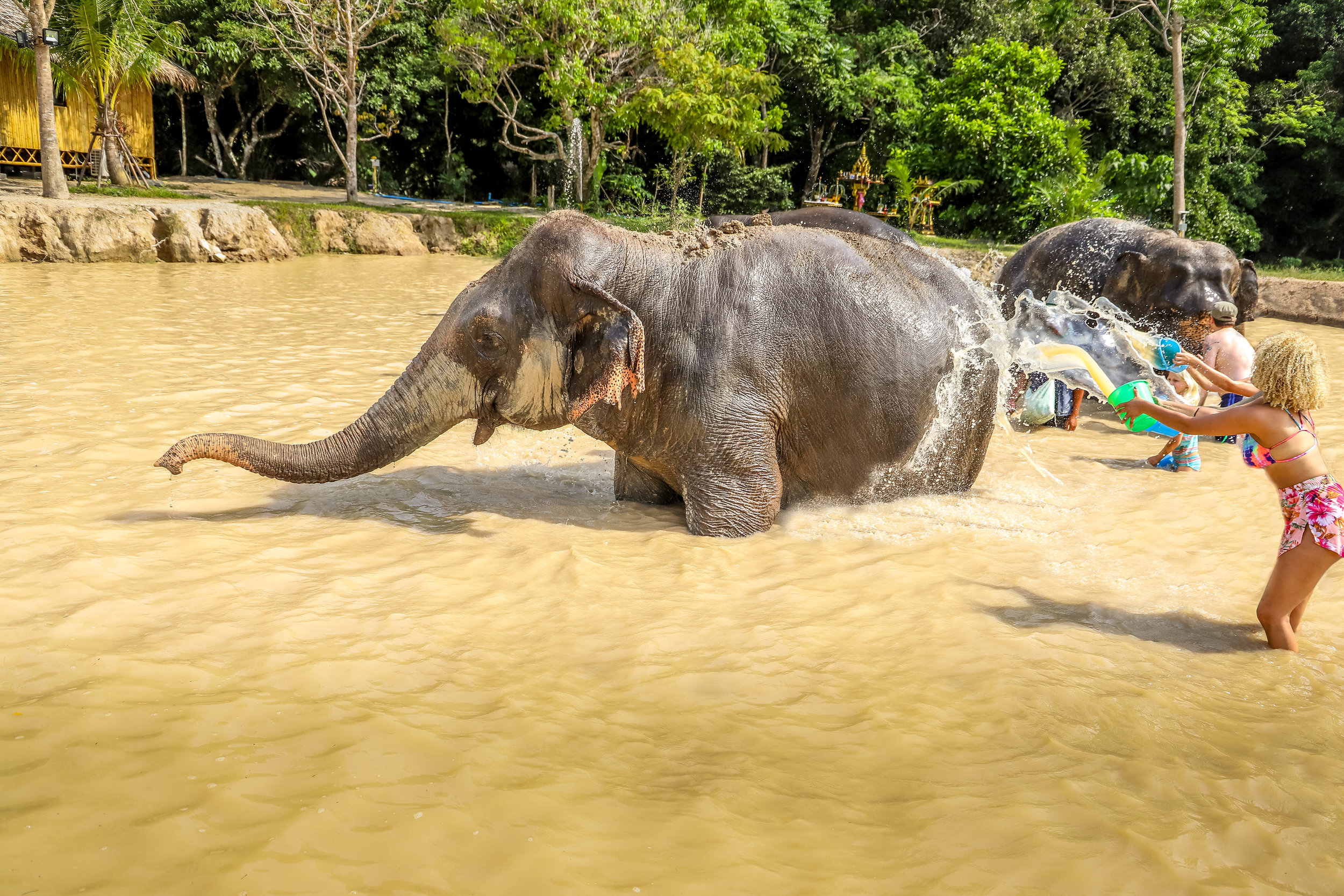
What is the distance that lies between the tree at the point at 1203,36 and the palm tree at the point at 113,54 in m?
19.0

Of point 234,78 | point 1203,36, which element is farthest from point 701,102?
point 234,78

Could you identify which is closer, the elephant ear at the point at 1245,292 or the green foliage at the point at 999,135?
the elephant ear at the point at 1245,292

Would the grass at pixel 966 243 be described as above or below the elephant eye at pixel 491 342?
above

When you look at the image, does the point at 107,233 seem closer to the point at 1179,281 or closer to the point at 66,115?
the point at 66,115

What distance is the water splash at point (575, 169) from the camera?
22.4 m

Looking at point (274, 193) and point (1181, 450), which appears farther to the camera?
point (274, 193)

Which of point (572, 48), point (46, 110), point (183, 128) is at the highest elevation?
point (572, 48)

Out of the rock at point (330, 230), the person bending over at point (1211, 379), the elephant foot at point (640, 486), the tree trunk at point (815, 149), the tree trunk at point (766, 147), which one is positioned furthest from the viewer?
the tree trunk at point (815, 149)

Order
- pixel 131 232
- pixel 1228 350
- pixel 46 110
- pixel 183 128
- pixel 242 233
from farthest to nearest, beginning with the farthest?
pixel 183 128 < pixel 46 110 < pixel 242 233 < pixel 131 232 < pixel 1228 350

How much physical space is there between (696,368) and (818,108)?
2393 centimetres

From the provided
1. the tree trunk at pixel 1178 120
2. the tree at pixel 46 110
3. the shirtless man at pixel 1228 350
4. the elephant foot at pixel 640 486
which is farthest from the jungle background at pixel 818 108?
the elephant foot at pixel 640 486

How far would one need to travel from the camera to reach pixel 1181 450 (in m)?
6.21

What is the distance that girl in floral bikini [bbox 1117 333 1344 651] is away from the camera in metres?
3.43

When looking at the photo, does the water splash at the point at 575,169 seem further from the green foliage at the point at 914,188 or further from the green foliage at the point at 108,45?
the green foliage at the point at 108,45
